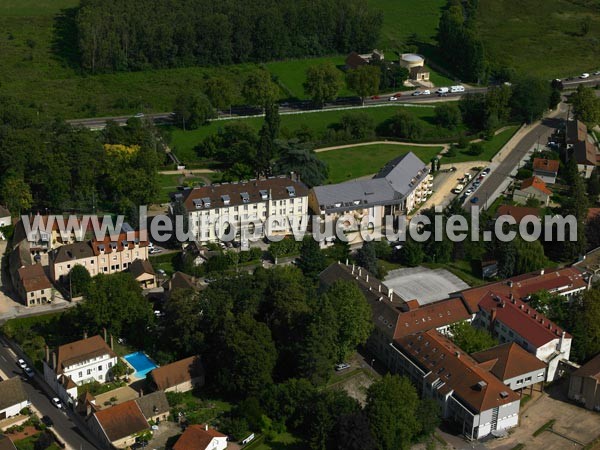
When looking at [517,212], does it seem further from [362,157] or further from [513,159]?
[362,157]

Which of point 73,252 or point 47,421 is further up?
point 73,252

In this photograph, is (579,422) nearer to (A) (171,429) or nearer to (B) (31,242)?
(A) (171,429)

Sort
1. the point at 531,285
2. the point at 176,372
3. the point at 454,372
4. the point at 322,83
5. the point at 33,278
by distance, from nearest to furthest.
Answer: the point at 454,372
the point at 176,372
the point at 33,278
the point at 531,285
the point at 322,83

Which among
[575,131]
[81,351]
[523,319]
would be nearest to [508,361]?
[523,319]

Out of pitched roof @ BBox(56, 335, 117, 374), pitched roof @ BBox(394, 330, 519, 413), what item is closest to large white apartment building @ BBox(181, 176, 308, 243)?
pitched roof @ BBox(56, 335, 117, 374)

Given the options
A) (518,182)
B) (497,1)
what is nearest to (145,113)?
(518,182)

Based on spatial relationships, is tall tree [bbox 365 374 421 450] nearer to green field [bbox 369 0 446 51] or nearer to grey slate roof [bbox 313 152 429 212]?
grey slate roof [bbox 313 152 429 212]
